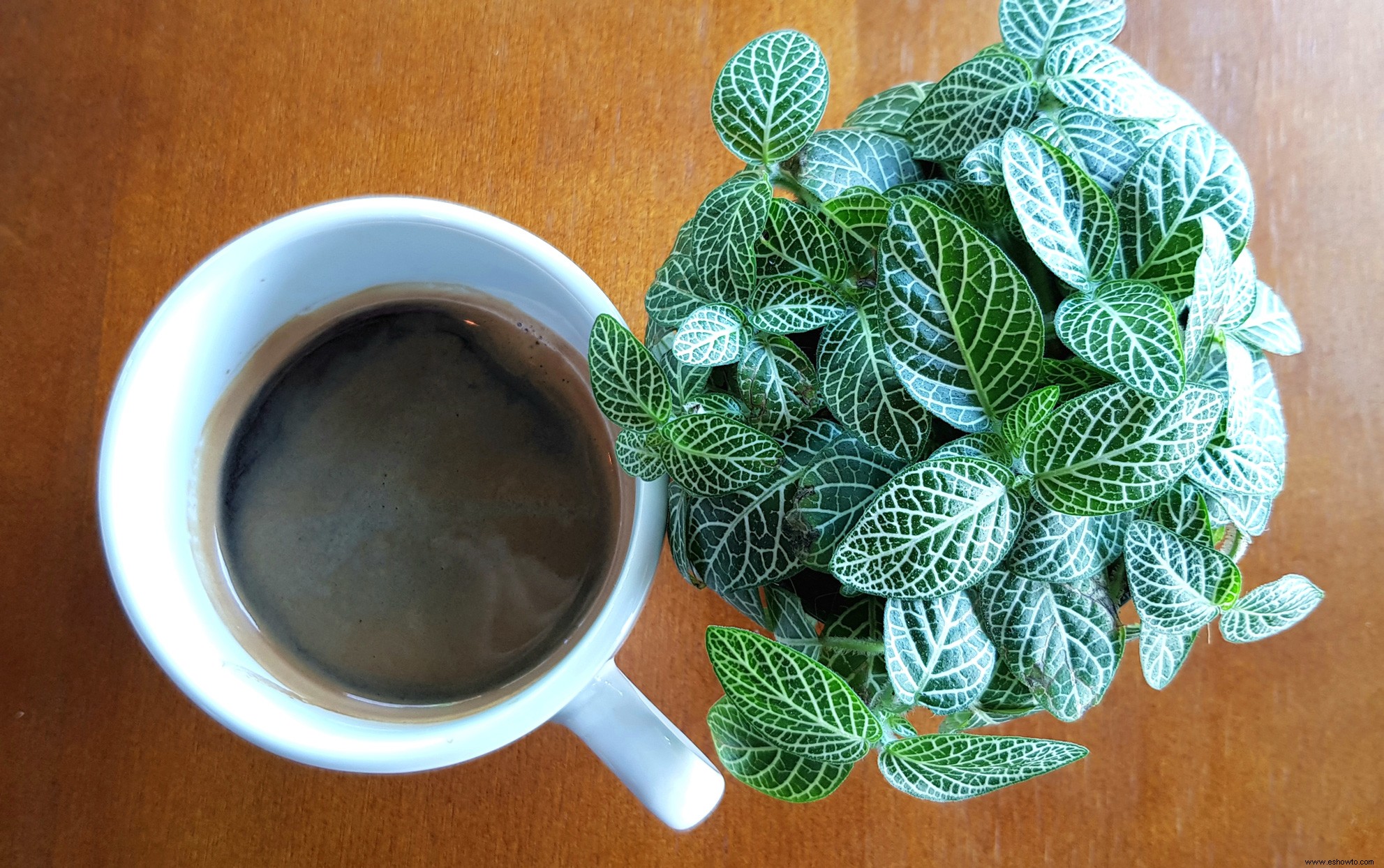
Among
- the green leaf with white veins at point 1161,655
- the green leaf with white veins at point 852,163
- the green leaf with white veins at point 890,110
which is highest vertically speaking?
the green leaf with white veins at point 890,110

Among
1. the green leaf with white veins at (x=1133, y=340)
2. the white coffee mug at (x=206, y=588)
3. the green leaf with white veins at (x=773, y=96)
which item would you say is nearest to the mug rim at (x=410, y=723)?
the white coffee mug at (x=206, y=588)

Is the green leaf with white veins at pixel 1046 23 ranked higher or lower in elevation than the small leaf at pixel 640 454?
higher

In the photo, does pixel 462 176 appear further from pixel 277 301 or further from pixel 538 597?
pixel 538 597

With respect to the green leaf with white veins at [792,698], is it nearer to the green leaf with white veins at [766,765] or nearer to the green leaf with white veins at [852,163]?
the green leaf with white veins at [766,765]

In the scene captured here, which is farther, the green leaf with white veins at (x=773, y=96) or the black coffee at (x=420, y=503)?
the black coffee at (x=420, y=503)

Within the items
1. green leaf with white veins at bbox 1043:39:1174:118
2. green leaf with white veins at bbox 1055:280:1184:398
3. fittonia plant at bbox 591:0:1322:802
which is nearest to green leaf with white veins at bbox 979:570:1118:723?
fittonia plant at bbox 591:0:1322:802

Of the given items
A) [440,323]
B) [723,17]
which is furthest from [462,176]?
[723,17]

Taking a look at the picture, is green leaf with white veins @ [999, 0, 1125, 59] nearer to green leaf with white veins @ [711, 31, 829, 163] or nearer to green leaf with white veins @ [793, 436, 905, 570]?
green leaf with white veins @ [711, 31, 829, 163]
